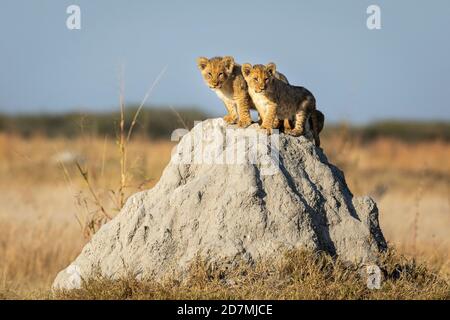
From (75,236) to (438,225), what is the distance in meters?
8.59

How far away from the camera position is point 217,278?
26.5 feet

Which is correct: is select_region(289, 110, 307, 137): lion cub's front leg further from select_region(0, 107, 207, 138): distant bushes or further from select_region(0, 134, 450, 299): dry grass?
select_region(0, 107, 207, 138): distant bushes

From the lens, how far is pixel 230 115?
30.3 ft

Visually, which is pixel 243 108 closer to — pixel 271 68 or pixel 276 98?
pixel 276 98

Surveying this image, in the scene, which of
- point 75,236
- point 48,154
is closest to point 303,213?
point 75,236

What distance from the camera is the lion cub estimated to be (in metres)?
8.88

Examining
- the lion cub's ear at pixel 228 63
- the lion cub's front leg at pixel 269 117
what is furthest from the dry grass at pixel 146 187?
the lion cub's ear at pixel 228 63

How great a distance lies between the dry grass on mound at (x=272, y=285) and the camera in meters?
7.81

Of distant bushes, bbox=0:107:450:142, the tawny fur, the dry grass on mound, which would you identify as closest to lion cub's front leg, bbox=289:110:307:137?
the tawny fur

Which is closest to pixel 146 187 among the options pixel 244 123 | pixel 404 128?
pixel 244 123

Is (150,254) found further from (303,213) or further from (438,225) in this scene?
(438,225)

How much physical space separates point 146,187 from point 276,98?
268 inches

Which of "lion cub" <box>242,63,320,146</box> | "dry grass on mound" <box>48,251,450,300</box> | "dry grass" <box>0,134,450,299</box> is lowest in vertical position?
"dry grass" <box>0,134,450,299</box>

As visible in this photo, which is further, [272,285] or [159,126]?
[159,126]
